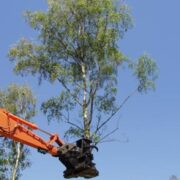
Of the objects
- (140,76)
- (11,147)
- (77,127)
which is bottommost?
(77,127)

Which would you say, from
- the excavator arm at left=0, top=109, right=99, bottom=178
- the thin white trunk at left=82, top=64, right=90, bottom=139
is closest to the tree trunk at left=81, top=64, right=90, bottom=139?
the thin white trunk at left=82, top=64, right=90, bottom=139

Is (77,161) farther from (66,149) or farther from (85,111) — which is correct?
(85,111)

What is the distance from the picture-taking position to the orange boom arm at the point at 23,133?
10659mm

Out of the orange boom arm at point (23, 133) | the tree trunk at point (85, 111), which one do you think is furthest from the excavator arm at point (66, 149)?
the tree trunk at point (85, 111)

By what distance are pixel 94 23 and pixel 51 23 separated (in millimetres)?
1900

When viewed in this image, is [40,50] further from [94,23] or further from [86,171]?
[86,171]

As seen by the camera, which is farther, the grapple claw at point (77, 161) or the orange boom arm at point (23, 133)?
the grapple claw at point (77, 161)

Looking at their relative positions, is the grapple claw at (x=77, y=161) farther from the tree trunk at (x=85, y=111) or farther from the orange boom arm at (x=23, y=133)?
the tree trunk at (x=85, y=111)

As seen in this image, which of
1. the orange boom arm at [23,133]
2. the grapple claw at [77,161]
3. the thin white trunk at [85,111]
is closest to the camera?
the orange boom arm at [23,133]

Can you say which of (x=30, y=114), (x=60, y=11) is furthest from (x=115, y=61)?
(x=30, y=114)

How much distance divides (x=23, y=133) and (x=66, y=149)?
3.29 ft

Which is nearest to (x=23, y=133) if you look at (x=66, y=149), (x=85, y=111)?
(x=66, y=149)

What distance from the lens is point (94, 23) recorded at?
22.5 meters

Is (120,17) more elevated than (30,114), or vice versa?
(30,114)
